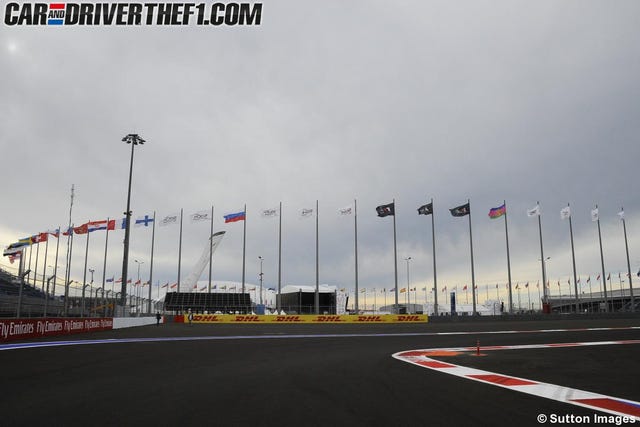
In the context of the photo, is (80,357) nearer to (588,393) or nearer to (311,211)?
(588,393)

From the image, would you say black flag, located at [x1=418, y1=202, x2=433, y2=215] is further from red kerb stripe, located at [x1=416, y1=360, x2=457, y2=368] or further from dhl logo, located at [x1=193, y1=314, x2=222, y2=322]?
red kerb stripe, located at [x1=416, y1=360, x2=457, y2=368]

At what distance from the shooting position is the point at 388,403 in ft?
19.5

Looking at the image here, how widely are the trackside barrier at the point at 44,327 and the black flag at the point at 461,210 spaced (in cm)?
3398

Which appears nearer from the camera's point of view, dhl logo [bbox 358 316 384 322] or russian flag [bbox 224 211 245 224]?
dhl logo [bbox 358 316 384 322]

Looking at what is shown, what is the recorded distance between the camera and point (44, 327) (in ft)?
66.1

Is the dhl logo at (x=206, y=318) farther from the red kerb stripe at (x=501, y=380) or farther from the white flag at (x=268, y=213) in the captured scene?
the red kerb stripe at (x=501, y=380)

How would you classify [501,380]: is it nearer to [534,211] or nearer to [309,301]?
[534,211]

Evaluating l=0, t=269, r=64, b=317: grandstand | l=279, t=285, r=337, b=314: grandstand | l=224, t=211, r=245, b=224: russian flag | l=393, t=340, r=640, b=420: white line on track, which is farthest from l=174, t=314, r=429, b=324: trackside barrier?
l=393, t=340, r=640, b=420: white line on track

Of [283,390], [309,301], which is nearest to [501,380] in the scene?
[283,390]

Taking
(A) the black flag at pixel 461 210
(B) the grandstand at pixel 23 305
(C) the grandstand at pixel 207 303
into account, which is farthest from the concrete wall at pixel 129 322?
(A) the black flag at pixel 461 210

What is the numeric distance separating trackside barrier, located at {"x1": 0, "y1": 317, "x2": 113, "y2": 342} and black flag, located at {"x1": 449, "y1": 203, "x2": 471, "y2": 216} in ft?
111

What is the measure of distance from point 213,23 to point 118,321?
20793 mm

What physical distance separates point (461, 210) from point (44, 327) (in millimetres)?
38600

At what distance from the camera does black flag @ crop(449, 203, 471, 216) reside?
47.8 metres
